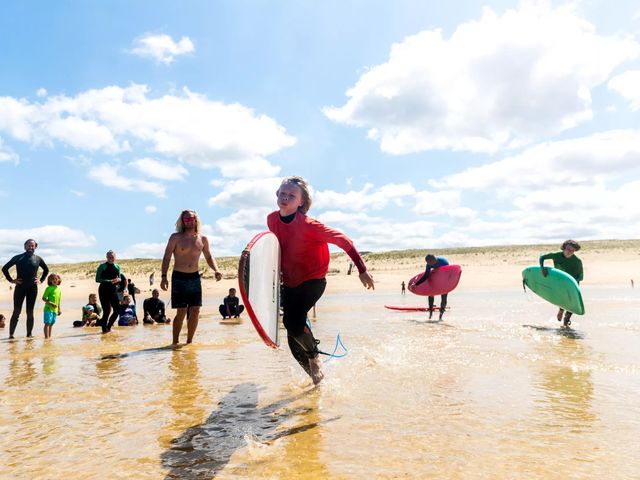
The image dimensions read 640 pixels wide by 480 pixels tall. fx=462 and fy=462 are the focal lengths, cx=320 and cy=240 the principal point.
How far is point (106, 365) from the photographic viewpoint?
5.50m

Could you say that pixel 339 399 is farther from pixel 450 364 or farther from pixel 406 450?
pixel 450 364

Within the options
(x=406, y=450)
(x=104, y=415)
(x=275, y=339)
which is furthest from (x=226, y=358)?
(x=406, y=450)

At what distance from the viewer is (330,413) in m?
3.42

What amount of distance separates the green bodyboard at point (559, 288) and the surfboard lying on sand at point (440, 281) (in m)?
1.79

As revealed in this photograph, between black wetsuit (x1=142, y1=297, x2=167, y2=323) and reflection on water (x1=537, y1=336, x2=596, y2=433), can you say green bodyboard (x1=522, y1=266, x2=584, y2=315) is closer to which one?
reflection on water (x1=537, y1=336, x2=596, y2=433)

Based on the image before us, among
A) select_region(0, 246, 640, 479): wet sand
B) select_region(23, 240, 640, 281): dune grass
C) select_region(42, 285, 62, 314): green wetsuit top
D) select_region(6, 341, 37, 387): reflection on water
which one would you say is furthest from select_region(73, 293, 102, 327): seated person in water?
select_region(23, 240, 640, 281): dune grass

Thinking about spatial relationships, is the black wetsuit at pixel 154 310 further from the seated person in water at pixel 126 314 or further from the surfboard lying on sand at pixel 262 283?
the surfboard lying on sand at pixel 262 283

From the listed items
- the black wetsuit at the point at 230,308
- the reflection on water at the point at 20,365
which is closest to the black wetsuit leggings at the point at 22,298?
the reflection on water at the point at 20,365

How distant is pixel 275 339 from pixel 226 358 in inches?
71.7

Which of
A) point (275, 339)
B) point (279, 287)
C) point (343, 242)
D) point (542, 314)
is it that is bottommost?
point (542, 314)

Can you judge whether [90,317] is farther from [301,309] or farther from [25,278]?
[301,309]

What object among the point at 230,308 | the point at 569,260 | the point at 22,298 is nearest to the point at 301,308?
the point at 22,298

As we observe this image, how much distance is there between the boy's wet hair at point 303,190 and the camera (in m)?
4.44

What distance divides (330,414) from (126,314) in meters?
9.75
